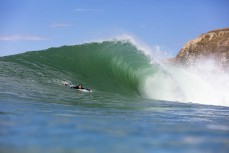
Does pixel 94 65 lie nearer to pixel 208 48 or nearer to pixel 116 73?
pixel 116 73

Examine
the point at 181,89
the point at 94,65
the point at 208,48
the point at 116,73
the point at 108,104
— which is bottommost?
the point at 108,104

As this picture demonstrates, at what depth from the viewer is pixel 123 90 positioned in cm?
1806

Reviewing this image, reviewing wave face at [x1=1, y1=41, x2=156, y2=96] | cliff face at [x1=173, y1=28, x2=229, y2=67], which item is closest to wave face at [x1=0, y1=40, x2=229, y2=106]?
wave face at [x1=1, y1=41, x2=156, y2=96]

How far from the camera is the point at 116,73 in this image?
21.7m

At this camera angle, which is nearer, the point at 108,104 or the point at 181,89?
the point at 108,104

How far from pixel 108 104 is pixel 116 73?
12.0 meters

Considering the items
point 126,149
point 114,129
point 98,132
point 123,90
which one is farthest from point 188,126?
point 123,90

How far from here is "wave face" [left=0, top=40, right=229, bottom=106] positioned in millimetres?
17875

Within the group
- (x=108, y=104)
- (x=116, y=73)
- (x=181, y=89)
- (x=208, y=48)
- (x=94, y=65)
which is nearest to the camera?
(x=108, y=104)

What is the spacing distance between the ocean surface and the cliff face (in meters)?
60.8

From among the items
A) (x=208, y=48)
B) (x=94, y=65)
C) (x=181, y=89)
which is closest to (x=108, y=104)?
(x=181, y=89)

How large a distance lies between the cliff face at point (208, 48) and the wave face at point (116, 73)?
5910 centimetres

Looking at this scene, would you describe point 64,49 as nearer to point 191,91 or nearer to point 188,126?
point 191,91

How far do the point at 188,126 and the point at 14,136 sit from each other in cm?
294
